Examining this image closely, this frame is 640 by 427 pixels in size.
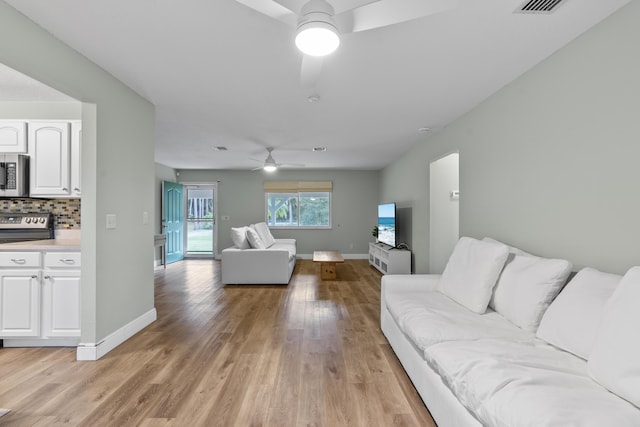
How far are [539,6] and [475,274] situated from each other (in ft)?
5.58

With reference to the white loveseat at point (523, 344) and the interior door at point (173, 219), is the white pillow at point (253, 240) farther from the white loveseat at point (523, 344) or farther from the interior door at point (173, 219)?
the white loveseat at point (523, 344)

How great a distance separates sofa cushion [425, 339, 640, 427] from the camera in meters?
1.01

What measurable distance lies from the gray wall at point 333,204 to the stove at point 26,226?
4.71 meters

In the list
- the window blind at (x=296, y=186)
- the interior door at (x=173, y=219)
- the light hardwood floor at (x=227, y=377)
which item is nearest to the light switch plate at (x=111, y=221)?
the light hardwood floor at (x=227, y=377)

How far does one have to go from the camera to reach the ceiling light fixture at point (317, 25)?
1317 mm

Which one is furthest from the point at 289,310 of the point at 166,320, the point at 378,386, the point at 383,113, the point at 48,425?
the point at 383,113

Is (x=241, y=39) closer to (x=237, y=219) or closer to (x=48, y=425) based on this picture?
(x=48, y=425)

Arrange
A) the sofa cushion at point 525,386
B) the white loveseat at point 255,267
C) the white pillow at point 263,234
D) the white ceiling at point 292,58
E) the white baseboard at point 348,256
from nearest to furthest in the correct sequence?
the sofa cushion at point 525,386 < the white ceiling at point 292,58 < the white loveseat at point 255,267 < the white pillow at point 263,234 < the white baseboard at point 348,256

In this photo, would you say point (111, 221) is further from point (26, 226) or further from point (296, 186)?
point (296, 186)

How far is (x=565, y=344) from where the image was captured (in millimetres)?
1529

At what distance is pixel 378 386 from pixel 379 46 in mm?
2317

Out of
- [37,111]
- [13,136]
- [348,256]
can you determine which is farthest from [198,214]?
[13,136]

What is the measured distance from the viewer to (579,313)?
4.96 ft

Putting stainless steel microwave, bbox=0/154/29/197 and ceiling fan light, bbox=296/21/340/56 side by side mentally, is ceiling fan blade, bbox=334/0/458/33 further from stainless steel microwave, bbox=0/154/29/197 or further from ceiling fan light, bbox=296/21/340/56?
stainless steel microwave, bbox=0/154/29/197
